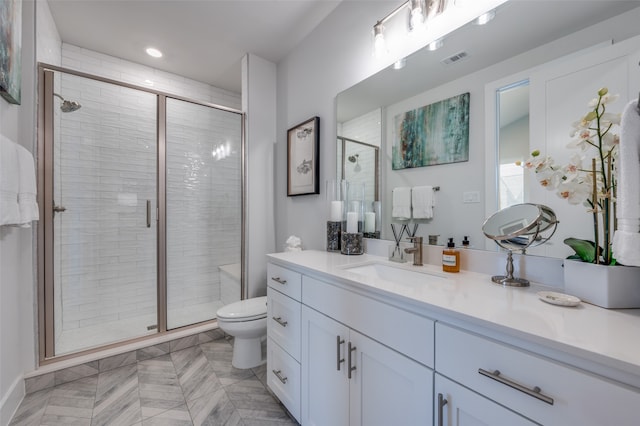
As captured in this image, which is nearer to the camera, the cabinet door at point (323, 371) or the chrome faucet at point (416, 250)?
the cabinet door at point (323, 371)

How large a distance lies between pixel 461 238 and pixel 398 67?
98 cm

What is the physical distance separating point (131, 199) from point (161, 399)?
61.8 inches

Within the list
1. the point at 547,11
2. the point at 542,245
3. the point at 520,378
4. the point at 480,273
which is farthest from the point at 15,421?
the point at 547,11

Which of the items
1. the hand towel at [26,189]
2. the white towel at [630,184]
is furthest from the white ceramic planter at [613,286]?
the hand towel at [26,189]

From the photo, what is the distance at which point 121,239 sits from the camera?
2.38 meters

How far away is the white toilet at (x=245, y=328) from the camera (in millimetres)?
1845

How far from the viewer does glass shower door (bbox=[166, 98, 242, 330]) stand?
2533 millimetres

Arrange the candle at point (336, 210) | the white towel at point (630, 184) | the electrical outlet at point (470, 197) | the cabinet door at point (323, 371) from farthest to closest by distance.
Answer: the candle at point (336, 210)
the electrical outlet at point (470, 197)
the cabinet door at point (323, 371)
the white towel at point (630, 184)

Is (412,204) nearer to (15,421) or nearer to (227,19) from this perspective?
(227,19)

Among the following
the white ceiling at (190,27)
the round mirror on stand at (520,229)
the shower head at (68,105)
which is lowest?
the round mirror on stand at (520,229)

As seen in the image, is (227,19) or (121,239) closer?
(227,19)

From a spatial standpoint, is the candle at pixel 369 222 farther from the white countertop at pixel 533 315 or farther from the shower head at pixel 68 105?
the shower head at pixel 68 105

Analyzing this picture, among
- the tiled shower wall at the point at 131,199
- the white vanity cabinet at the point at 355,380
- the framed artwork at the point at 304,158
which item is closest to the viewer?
the white vanity cabinet at the point at 355,380

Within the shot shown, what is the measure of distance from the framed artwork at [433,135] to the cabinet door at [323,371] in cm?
90
